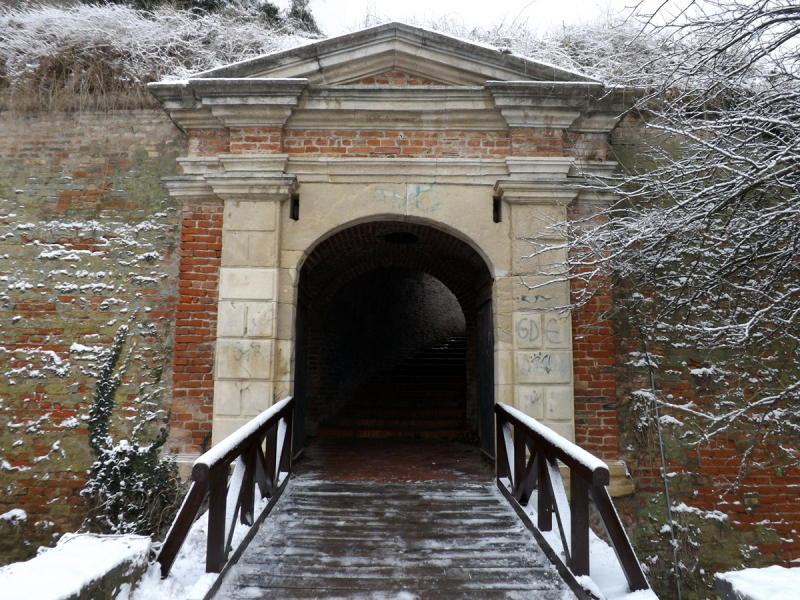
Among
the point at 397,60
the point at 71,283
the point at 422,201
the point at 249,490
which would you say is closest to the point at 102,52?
the point at 71,283

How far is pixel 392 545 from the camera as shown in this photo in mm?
3658

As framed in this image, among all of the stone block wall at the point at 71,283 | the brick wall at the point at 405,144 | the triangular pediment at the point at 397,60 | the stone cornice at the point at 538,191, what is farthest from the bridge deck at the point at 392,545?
the triangular pediment at the point at 397,60

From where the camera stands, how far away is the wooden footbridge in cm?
301

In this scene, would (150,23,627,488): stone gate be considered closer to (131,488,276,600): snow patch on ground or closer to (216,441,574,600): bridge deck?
(216,441,574,600): bridge deck

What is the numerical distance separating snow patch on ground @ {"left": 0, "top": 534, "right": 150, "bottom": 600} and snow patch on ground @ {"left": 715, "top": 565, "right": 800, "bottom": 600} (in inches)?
100

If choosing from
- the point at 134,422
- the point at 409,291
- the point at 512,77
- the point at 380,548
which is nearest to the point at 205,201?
the point at 134,422

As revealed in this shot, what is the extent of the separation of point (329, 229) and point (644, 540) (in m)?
4.22

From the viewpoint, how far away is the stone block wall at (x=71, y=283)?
5.32 m

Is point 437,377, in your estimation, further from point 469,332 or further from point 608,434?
point 608,434

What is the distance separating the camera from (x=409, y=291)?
13094 millimetres

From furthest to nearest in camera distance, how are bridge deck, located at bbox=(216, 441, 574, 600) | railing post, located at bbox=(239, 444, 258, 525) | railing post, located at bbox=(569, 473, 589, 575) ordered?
railing post, located at bbox=(239, 444, 258, 525) → bridge deck, located at bbox=(216, 441, 574, 600) → railing post, located at bbox=(569, 473, 589, 575)

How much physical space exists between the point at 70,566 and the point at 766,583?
280cm

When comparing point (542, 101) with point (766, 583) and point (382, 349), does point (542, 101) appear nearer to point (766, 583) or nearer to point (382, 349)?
point (766, 583)

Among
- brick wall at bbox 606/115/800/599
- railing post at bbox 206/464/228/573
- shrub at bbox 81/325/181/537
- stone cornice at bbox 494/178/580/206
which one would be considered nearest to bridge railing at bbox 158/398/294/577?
railing post at bbox 206/464/228/573
